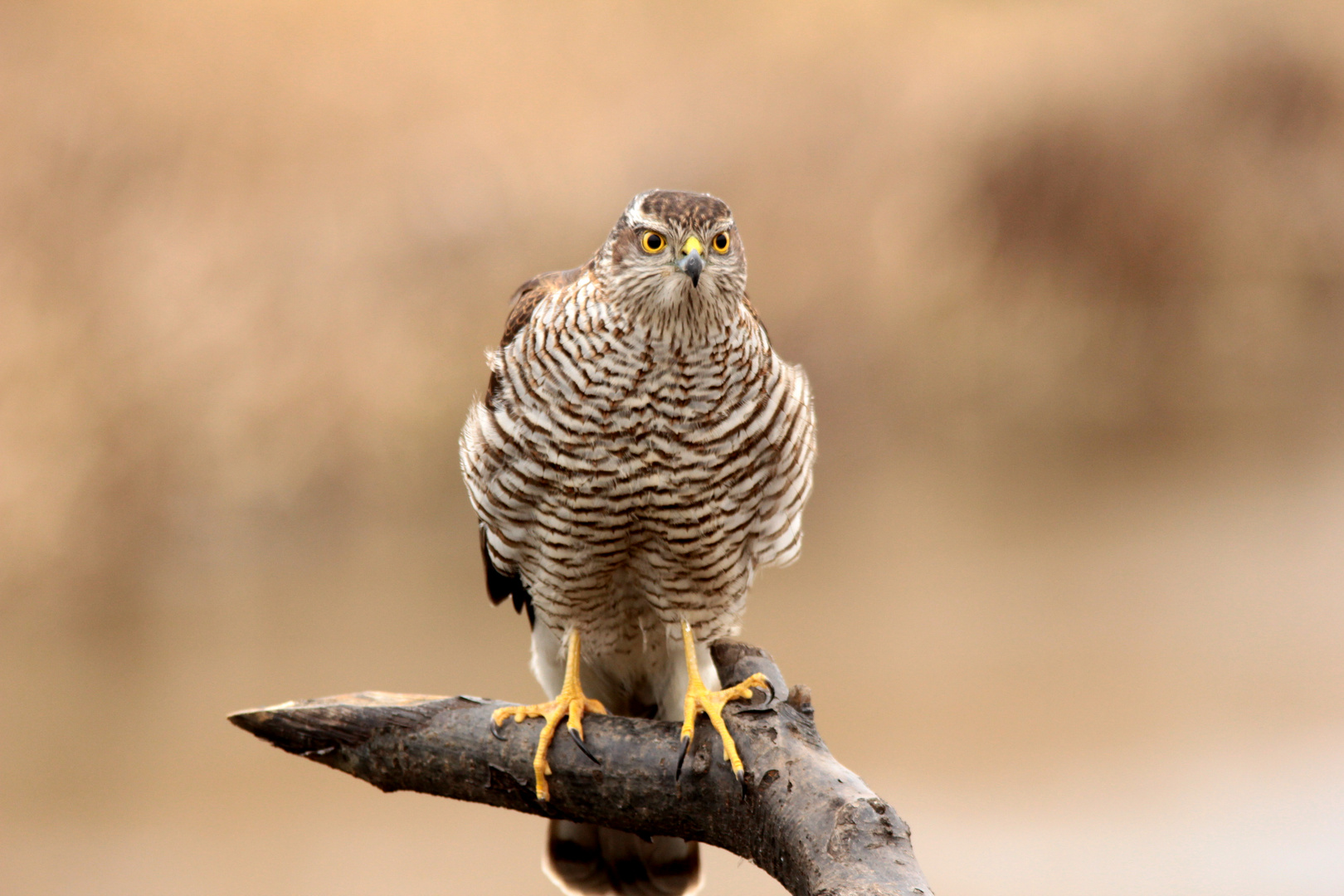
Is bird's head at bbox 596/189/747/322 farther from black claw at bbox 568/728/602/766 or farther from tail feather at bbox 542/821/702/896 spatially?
tail feather at bbox 542/821/702/896

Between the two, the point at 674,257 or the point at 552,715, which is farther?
the point at 552,715

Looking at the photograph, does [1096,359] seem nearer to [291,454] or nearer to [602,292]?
[291,454]

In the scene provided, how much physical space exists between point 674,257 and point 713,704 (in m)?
0.66

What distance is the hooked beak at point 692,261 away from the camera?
1.57m

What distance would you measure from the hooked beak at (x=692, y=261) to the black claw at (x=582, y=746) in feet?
2.34

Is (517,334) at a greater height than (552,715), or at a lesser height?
greater

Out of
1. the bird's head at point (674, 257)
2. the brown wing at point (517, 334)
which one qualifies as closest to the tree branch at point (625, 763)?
the brown wing at point (517, 334)

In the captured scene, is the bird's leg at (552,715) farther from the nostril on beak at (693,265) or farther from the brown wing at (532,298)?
the nostril on beak at (693,265)

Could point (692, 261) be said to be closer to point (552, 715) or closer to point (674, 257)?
point (674, 257)

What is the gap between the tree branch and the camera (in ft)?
4.96

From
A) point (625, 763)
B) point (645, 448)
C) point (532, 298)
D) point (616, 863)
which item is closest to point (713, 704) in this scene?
point (625, 763)

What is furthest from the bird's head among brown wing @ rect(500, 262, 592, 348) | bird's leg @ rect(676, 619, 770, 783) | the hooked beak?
bird's leg @ rect(676, 619, 770, 783)

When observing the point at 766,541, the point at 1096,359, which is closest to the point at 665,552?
the point at 766,541

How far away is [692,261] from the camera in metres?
1.58
